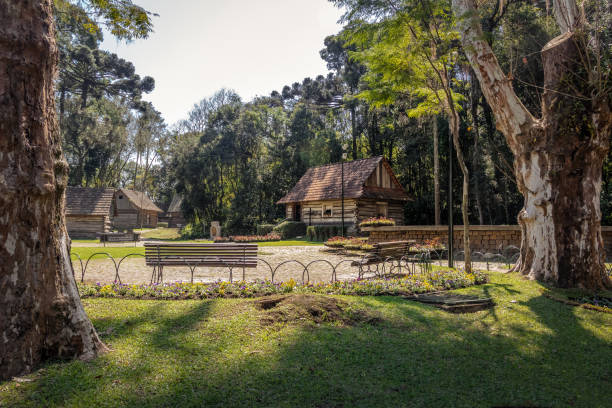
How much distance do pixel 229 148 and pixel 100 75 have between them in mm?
17773

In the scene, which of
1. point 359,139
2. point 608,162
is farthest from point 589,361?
point 359,139

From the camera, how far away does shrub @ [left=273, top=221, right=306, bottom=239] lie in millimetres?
27095

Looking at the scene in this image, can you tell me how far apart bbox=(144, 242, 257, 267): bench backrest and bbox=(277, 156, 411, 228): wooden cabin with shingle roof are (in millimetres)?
17613

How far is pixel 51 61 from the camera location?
3668 mm

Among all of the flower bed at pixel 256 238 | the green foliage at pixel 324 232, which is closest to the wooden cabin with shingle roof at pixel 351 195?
the green foliage at pixel 324 232

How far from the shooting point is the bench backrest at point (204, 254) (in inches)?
325

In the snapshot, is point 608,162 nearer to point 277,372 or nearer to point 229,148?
point 277,372

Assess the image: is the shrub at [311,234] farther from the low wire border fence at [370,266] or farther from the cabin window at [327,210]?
the low wire border fence at [370,266]

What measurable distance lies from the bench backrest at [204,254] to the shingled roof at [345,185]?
17648mm

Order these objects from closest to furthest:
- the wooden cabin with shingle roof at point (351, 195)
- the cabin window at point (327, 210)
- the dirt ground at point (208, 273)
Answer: the dirt ground at point (208, 273)
the wooden cabin with shingle roof at point (351, 195)
the cabin window at point (327, 210)

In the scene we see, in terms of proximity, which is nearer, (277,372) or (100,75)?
(277,372)

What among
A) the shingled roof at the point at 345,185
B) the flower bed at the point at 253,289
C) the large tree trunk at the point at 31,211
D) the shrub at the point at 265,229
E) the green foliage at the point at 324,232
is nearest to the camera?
the large tree trunk at the point at 31,211

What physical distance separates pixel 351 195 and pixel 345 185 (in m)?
1.75

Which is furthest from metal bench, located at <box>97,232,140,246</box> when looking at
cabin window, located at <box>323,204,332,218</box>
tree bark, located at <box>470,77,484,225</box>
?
tree bark, located at <box>470,77,484,225</box>
